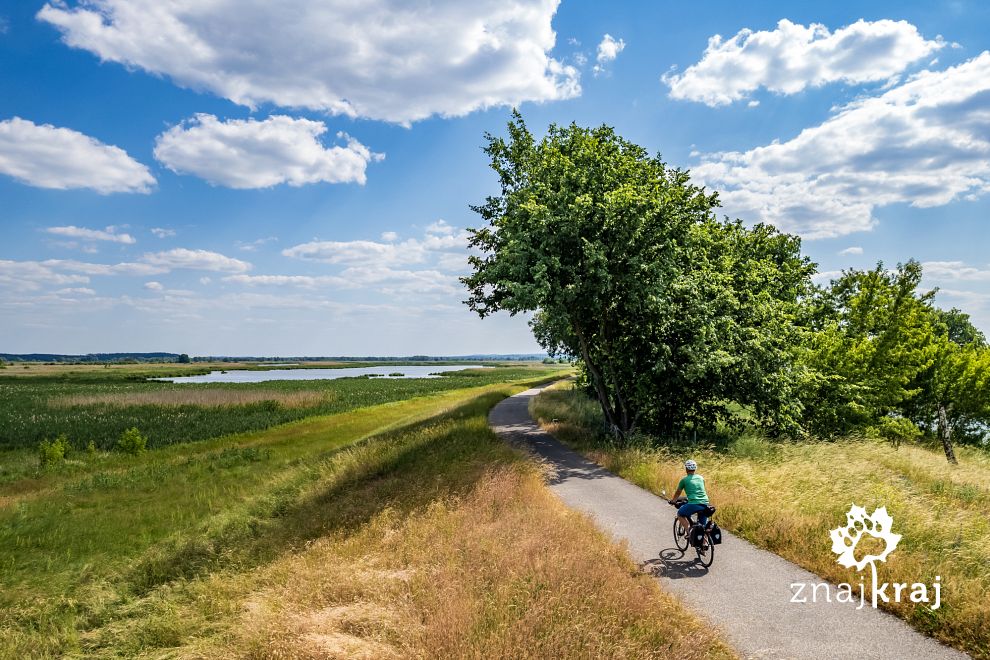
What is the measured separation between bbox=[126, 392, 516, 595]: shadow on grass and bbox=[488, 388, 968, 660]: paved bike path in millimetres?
4298

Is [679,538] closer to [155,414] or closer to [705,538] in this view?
[705,538]

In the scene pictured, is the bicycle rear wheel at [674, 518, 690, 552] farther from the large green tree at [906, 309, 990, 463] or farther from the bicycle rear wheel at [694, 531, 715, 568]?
the large green tree at [906, 309, 990, 463]

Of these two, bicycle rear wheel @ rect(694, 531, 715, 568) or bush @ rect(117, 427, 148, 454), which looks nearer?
bicycle rear wheel @ rect(694, 531, 715, 568)

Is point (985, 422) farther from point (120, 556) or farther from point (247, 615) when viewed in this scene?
point (120, 556)

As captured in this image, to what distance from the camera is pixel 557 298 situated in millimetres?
19016

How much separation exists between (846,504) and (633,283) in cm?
1065

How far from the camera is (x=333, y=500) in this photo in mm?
15688

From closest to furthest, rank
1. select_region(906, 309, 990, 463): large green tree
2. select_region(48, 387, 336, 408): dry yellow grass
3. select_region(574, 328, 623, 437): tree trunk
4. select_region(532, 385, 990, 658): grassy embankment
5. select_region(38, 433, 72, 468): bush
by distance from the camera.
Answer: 1. select_region(532, 385, 990, 658): grassy embankment
2. select_region(574, 328, 623, 437): tree trunk
3. select_region(38, 433, 72, 468): bush
4. select_region(906, 309, 990, 463): large green tree
5. select_region(48, 387, 336, 408): dry yellow grass

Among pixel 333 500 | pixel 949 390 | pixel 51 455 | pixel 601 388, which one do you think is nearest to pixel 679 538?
pixel 333 500

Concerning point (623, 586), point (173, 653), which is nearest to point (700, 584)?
point (623, 586)

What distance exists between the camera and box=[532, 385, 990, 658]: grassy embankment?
25.1 feet

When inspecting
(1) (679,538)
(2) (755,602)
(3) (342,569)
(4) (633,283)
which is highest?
(4) (633,283)

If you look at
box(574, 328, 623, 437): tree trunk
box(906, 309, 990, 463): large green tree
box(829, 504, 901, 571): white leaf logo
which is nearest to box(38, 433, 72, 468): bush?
box(574, 328, 623, 437): tree trunk

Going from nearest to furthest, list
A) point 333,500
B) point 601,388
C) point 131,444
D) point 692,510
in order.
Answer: point 692,510, point 333,500, point 601,388, point 131,444
